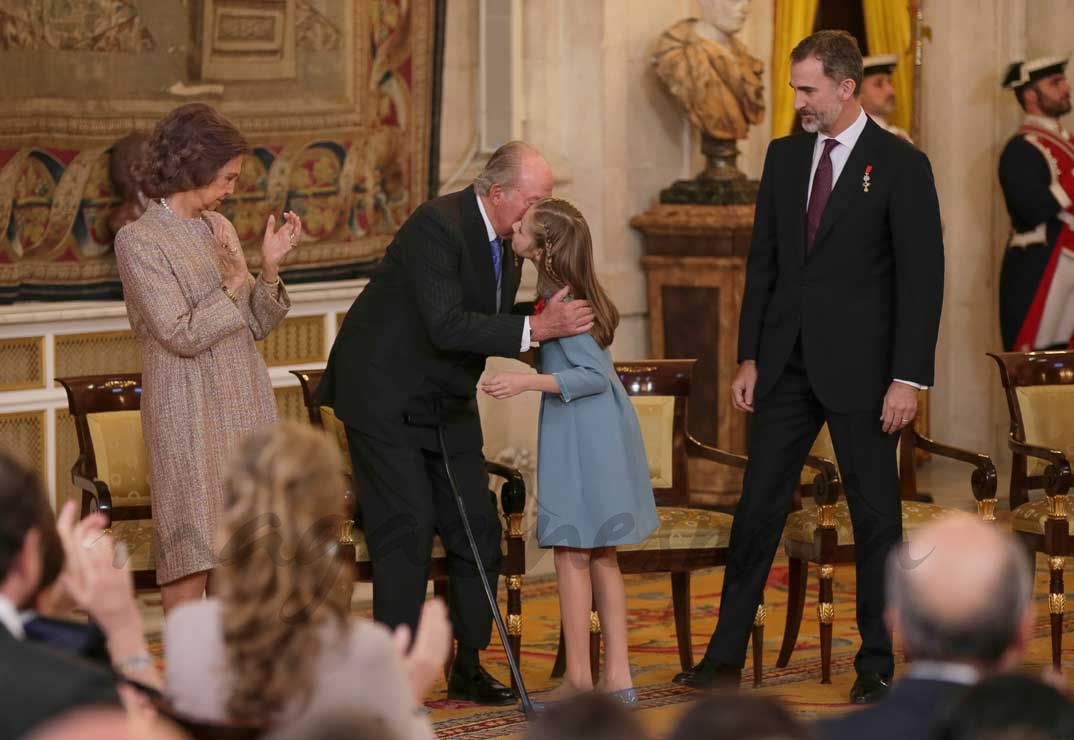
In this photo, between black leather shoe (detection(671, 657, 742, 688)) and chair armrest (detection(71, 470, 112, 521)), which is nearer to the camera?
chair armrest (detection(71, 470, 112, 521))

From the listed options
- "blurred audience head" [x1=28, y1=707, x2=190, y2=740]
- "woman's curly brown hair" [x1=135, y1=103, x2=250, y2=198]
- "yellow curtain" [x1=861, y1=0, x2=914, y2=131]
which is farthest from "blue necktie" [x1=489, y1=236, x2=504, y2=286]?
"yellow curtain" [x1=861, y1=0, x2=914, y2=131]

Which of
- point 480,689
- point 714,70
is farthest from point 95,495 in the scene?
point 714,70

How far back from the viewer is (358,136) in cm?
727

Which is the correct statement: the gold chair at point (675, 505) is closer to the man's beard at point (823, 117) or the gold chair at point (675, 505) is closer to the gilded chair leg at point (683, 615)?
the gilded chair leg at point (683, 615)

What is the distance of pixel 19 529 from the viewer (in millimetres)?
2488

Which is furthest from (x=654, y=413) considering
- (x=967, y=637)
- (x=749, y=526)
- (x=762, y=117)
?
(x=967, y=637)

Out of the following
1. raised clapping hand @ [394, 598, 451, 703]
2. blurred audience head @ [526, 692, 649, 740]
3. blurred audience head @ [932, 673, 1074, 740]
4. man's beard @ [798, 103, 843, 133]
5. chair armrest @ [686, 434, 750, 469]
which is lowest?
chair armrest @ [686, 434, 750, 469]

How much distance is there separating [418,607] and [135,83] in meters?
2.48

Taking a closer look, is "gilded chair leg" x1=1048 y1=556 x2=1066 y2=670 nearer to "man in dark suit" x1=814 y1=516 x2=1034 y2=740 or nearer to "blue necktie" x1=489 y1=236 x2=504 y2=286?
"blue necktie" x1=489 y1=236 x2=504 y2=286

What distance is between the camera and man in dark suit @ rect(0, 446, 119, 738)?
7.18 feet

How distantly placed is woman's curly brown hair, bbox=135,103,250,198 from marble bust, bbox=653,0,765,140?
374cm

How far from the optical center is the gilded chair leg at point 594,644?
5.36m

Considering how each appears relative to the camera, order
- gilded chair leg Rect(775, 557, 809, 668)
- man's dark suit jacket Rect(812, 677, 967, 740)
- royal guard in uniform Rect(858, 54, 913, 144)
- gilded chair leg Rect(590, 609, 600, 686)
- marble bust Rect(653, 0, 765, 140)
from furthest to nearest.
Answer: royal guard in uniform Rect(858, 54, 913, 144) < marble bust Rect(653, 0, 765, 140) < gilded chair leg Rect(775, 557, 809, 668) < gilded chair leg Rect(590, 609, 600, 686) < man's dark suit jacket Rect(812, 677, 967, 740)

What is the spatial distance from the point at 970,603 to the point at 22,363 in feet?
15.8
